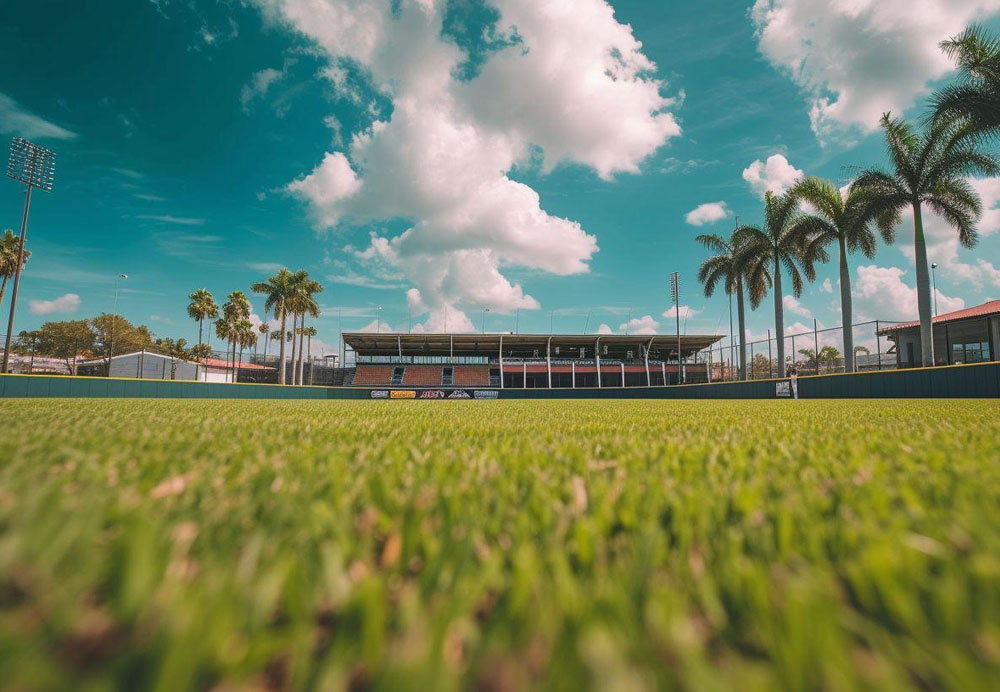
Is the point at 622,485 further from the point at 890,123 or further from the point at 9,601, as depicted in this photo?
the point at 890,123

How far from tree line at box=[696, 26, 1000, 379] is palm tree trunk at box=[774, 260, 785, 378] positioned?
0.05 m

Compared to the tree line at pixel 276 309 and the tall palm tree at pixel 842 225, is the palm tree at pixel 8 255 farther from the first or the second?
the tall palm tree at pixel 842 225

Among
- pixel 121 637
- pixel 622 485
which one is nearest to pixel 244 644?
pixel 121 637

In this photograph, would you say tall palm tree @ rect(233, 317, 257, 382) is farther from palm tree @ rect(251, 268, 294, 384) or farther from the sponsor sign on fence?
the sponsor sign on fence

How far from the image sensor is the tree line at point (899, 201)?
1527 cm

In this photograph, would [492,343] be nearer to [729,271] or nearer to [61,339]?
[729,271]

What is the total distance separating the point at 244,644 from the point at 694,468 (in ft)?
4.60

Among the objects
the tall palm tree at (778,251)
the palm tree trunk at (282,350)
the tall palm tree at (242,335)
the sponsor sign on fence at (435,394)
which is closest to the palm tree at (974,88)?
the tall palm tree at (778,251)

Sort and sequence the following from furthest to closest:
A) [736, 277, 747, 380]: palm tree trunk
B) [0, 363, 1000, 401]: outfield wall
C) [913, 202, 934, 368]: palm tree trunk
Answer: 1. [736, 277, 747, 380]: palm tree trunk
2. [913, 202, 934, 368]: palm tree trunk
3. [0, 363, 1000, 401]: outfield wall

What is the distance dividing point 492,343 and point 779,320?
102 feet

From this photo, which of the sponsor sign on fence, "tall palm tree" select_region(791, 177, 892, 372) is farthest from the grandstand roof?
"tall palm tree" select_region(791, 177, 892, 372)

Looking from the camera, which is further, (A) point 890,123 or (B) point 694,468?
(A) point 890,123

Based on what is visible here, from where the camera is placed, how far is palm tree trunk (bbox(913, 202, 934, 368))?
1767cm

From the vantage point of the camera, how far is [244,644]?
0.48 m
